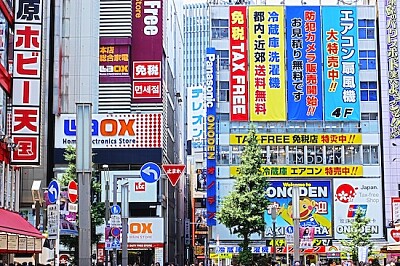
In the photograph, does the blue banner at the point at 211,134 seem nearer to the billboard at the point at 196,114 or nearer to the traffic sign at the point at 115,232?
the traffic sign at the point at 115,232

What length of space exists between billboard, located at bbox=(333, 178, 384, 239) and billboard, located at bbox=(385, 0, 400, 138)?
4.05m

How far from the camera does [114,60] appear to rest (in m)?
54.6

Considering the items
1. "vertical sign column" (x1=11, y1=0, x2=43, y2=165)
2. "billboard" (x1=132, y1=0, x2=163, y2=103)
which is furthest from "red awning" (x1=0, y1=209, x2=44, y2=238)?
"billboard" (x1=132, y1=0, x2=163, y2=103)

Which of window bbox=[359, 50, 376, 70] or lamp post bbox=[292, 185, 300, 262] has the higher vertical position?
window bbox=[359, 50, 376, 70]

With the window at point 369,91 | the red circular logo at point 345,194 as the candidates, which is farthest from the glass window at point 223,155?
the window at point 369,91

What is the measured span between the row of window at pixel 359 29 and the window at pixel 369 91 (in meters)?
3.23

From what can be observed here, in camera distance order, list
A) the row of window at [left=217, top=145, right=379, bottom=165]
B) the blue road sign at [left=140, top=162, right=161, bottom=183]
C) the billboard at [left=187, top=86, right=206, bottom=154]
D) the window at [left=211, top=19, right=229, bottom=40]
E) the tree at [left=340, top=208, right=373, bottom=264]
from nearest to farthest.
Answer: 1. the blue road sign at [left=140, top=162, right=161, bottom=183]
2. the tree at [left=340, top=208, right=373, bottom=264]
3. the row of window at [left=217, top=145, right=379, bottom=165]
4. the window at [left=211, top=19, right=229, bottom=40]
5. the billboard at [left=187, top=86, right=206, bottom=154]

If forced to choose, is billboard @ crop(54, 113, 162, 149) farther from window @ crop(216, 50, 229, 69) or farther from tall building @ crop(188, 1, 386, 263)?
window @ crop(216, 50, 229, 69)

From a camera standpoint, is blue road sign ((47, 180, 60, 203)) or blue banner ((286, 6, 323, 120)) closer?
blue road sign ((47, 180, 60, 203))

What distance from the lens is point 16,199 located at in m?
30.2

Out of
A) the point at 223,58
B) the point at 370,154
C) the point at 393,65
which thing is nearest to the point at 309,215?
the point at 370,154

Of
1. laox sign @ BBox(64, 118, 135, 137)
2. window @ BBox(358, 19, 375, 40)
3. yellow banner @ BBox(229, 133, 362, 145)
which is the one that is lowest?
yellow banner @ BBox(229, 133, 362, 145)

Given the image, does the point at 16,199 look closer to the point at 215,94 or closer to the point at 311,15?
the point at 215,94

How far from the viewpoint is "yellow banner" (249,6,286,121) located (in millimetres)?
54625
